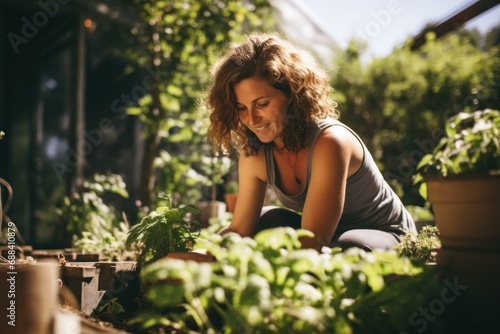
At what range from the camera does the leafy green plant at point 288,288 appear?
1.00 meters

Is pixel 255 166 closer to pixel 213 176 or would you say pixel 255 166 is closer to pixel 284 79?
pixel 284 79

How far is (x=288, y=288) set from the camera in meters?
1.20

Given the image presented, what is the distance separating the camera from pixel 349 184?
6.97 ft

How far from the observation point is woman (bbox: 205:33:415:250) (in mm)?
1871

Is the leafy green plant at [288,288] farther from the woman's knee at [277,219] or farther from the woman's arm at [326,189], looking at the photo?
the woman's knee at [277,219]

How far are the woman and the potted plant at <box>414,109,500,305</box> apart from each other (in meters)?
0.46

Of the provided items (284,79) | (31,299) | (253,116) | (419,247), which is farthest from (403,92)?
(31,299)

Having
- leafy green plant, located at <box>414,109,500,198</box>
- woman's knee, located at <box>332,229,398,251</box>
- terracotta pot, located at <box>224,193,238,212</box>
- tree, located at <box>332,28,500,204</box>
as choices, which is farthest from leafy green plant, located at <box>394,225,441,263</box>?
tree, located at <box>332,28,500,204</box>

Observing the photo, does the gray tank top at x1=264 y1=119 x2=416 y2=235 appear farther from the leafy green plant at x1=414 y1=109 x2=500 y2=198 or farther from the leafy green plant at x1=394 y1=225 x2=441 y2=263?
the leafy green plant at x1=414 y1=109 x2=500 y2=198

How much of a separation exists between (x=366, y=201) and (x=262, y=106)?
656mm

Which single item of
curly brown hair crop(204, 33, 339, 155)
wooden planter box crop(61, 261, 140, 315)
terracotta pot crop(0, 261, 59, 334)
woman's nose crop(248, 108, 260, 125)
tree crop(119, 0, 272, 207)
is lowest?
wooden planter box crop(61, 261, 140, 315)

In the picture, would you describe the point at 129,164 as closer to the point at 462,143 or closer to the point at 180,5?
the point at 180,5

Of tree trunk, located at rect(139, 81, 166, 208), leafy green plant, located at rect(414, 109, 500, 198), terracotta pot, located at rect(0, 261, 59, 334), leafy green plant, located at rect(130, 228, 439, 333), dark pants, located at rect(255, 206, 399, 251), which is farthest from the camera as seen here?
tree trunk, located at rect(139, 81, 166, 208)

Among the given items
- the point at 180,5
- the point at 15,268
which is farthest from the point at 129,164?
the point at 15,268
